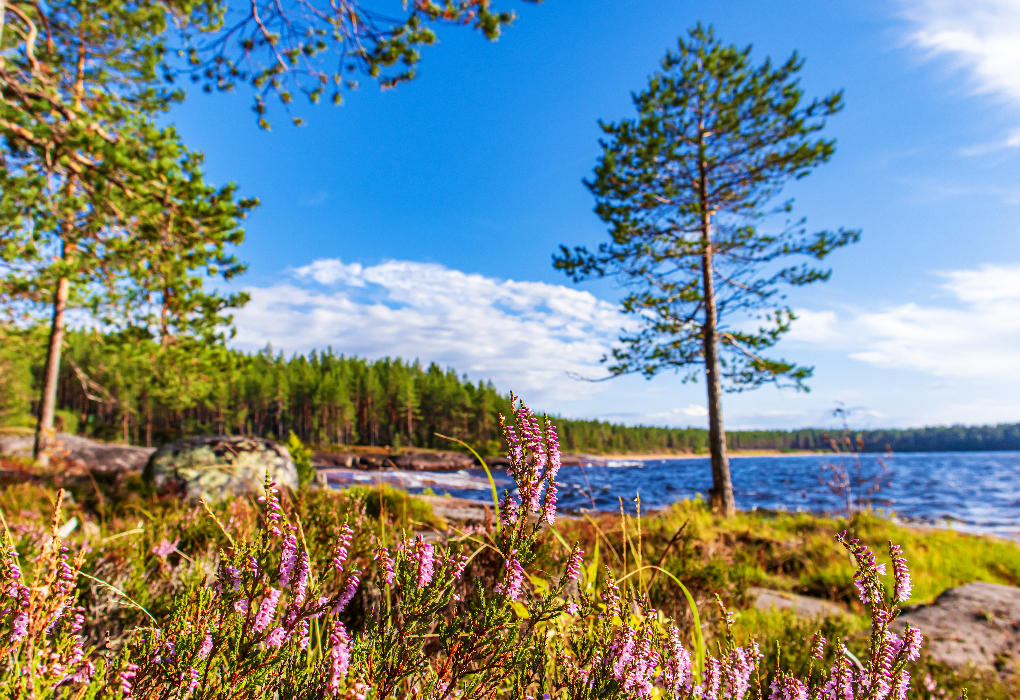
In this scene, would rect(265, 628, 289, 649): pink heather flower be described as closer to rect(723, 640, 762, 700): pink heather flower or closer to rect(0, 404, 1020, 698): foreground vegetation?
rect(0, 404, 1020, 698): foreground vegetation

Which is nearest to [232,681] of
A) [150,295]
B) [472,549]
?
[472,549]

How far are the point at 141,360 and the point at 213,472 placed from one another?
230cm

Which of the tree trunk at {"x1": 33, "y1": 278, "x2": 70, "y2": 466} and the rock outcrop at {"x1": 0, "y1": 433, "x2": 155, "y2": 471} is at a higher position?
the tree trunk at {"x1": 33, "y1": 278, "x2": 70, "y2": 466}

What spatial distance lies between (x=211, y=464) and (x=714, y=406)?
1046 cm

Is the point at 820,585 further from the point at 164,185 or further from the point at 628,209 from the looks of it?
the point at 164,185

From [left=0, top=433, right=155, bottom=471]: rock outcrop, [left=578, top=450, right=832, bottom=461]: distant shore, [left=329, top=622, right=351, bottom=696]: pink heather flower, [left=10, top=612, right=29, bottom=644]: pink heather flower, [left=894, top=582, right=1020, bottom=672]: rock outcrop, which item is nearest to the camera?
[left=329, top=622, right=351, bottom=696]: pink heather flower

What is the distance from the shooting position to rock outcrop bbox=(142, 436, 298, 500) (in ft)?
25.8

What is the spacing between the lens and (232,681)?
133 cm

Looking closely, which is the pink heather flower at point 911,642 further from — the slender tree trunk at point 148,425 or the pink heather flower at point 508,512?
the slender tree trunk at point 148,425

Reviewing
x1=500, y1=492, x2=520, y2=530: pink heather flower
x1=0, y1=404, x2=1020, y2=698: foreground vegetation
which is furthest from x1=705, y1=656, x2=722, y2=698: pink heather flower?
x1=500, y1=492, x2=520, y2=530: pink heather flower

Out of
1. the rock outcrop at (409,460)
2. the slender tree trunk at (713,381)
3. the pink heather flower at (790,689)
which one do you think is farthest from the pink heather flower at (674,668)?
the rock outcrop at (409,460)

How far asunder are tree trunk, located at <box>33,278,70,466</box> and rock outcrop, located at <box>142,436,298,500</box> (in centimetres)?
655

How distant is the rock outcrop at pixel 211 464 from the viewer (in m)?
7.86

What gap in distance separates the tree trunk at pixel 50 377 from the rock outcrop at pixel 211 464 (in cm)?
655
